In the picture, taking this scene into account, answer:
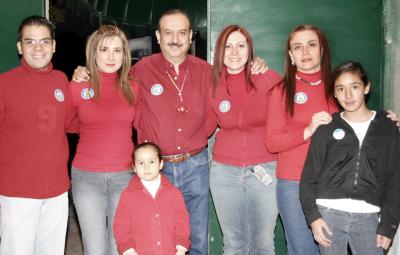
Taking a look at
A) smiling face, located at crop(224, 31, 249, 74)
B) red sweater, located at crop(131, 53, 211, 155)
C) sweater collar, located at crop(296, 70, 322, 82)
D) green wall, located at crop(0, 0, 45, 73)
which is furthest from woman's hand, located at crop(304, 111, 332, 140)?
green wall, located at crop(0, 0, 45, 73)

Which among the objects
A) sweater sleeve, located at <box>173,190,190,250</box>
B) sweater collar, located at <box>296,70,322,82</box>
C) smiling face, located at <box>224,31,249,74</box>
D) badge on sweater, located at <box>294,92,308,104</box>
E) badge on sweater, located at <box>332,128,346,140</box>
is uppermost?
smiling face, located at <box>224,31,249,74</box>

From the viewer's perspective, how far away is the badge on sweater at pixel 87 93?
2807 millimetres

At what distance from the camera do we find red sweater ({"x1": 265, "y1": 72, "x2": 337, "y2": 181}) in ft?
8.90

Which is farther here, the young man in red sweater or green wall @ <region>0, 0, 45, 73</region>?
green wall @ <region>0, 0, 45, 73</region>

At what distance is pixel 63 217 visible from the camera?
2.79 metres

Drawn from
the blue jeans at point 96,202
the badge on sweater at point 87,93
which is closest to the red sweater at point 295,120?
the blue jeans at point 96,202

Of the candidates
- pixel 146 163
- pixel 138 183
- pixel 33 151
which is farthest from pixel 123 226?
pixel 33 151

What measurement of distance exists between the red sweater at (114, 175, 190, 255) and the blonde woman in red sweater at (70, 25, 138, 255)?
5.0 inches

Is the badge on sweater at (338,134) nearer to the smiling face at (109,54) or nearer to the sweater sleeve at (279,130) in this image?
the sweater sleeve at (279,130)

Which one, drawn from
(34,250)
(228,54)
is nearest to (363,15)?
(228,54)

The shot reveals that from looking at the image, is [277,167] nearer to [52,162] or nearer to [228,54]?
[228,54]

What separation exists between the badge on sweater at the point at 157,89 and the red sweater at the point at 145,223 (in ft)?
2.22

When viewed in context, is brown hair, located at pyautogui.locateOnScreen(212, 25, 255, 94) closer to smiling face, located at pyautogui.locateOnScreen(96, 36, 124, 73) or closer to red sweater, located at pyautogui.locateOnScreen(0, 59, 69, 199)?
smiling face, located at pyautogui.locateOnScreen(96, 36, 124, 73)

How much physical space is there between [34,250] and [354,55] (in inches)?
116
